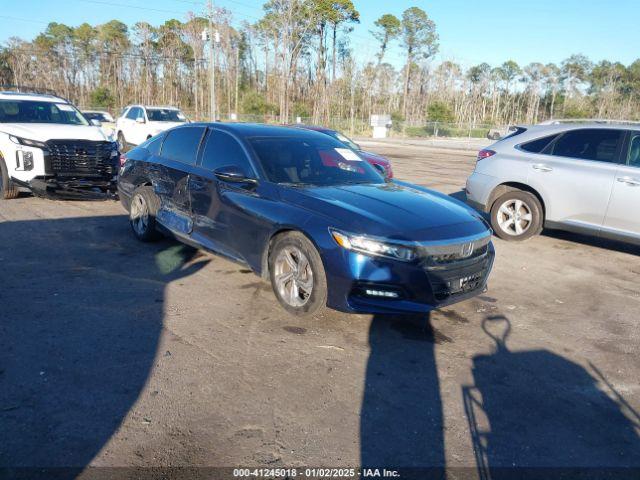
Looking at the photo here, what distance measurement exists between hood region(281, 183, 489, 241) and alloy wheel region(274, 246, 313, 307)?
433 millimetres

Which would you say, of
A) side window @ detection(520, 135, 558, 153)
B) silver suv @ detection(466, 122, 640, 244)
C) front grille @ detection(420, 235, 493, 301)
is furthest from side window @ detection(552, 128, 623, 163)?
front grille @ detection(420, 235, 493, 301)

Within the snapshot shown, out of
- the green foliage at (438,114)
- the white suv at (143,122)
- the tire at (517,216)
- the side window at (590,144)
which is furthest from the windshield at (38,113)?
the green foliage at (438,114)

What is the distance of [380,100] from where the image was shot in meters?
75.9

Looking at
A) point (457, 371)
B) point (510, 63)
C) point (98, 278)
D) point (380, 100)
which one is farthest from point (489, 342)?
point (510, 63)

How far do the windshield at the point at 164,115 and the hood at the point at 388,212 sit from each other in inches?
618

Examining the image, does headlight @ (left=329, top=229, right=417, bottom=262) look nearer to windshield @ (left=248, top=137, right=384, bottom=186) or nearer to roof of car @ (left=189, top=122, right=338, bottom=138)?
windshield @ (left=248, top=137, right=384, bottom=186)

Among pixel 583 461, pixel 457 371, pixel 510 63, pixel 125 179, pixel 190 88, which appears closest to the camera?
pixel 583 461

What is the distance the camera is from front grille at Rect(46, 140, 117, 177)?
8.62 metres

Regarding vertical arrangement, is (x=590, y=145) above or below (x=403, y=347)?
above

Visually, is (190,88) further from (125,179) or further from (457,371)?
(457,371)

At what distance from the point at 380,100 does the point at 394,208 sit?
7475 cm

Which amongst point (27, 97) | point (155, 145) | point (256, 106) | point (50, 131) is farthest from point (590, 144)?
point (256, 106)

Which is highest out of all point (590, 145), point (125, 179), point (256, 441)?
point (590, 145)

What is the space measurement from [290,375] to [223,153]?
2.75 metres
